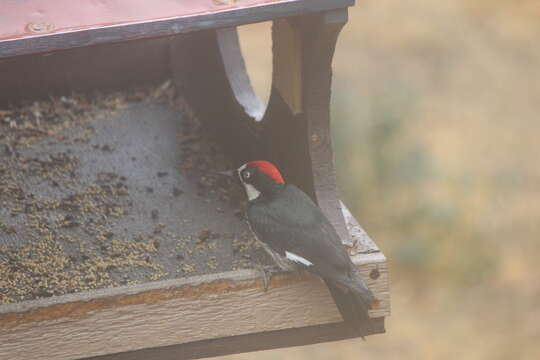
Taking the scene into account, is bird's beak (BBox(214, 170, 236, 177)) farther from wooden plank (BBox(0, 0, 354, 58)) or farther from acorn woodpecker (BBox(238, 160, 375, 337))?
wooden plank (BBox(0, 0, 354, 58))

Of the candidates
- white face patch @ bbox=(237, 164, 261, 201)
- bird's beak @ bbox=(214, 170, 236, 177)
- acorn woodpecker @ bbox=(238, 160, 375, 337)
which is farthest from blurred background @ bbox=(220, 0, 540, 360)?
acorn woodpecker @ bbox=(238, 160, 375, 337)

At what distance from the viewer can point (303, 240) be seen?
81.4 inches

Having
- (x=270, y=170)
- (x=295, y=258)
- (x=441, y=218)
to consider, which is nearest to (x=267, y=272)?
(x=295, y=258)

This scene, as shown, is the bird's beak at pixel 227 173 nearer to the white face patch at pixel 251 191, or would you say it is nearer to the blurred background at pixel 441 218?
the white face patch at pixel 251 191

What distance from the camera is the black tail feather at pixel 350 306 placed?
1.99 m

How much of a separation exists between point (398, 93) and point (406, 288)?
1.41 meters

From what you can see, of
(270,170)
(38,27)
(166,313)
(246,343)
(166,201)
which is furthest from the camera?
(166,201)

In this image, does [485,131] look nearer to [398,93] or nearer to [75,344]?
[398,93]

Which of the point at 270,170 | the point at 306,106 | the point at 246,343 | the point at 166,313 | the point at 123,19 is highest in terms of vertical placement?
the point at 123,19

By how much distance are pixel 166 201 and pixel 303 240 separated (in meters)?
0.51

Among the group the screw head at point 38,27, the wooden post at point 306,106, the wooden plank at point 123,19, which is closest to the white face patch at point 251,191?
the wooden post at point 306,106

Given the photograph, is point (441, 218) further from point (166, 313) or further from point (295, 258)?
point (166, 313)

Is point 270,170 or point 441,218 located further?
point 441,218

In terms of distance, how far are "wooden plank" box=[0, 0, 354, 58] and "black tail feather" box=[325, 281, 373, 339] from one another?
60cm
